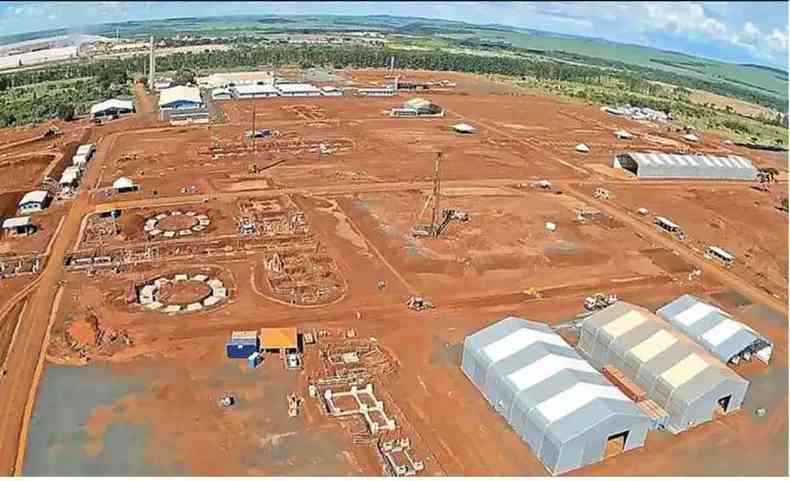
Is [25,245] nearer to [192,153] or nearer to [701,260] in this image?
[192,153]

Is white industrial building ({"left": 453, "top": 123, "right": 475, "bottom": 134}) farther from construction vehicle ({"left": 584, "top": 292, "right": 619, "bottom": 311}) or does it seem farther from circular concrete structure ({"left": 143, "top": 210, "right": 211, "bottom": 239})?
construction vehicle ({"left": 584, "top": 292, "right": 619, "bottom": 311})

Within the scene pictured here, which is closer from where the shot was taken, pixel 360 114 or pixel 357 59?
pixel 360 114

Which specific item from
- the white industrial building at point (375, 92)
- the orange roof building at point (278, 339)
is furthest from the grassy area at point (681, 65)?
the orange roof building at point (278, 339)

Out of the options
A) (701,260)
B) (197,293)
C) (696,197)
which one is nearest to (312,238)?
(197,293)

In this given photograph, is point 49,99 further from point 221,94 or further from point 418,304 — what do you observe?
point 418,304

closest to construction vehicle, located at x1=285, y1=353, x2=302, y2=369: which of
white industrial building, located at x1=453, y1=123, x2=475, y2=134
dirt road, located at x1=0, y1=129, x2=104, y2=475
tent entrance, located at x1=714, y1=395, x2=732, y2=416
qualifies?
dirt road, located at x1=0, y1=129, x2=104, y2=475
